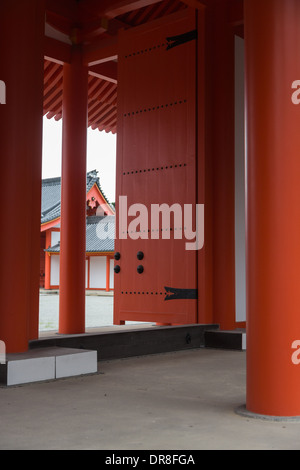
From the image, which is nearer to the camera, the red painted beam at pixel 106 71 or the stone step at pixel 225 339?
the stone step at pixel 225 339

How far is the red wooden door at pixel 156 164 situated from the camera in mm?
6379

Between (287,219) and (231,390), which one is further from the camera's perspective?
(231,390)

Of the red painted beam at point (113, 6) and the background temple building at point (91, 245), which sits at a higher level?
the red painted beam at point (113, 6)

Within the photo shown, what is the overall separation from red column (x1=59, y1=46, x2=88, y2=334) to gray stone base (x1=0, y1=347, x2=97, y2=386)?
1.81m

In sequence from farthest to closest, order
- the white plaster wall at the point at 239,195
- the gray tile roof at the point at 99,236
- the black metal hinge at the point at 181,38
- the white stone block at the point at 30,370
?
the gray tile roof at the point at 99,236
the white plaster wall at the point at 239,195
the black metal hinge at the point at 181,38
the white stone block at the point at 30,370

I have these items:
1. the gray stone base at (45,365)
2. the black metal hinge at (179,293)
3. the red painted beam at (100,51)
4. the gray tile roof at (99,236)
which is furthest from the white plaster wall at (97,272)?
the gray stone base at (45,365)

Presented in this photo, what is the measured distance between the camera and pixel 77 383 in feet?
13.9

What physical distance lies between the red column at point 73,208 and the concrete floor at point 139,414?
1.78m

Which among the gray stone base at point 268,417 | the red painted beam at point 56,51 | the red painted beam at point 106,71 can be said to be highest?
the red painted beam at point 106,71

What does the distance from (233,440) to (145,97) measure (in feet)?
16.0

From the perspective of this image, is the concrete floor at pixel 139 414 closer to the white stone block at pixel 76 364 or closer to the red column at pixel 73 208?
the white stone block at pixel 76 364

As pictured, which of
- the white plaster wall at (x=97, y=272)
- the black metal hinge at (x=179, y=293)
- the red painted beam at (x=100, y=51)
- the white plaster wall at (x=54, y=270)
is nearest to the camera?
the black metal hinge at (x=179, y=293)
